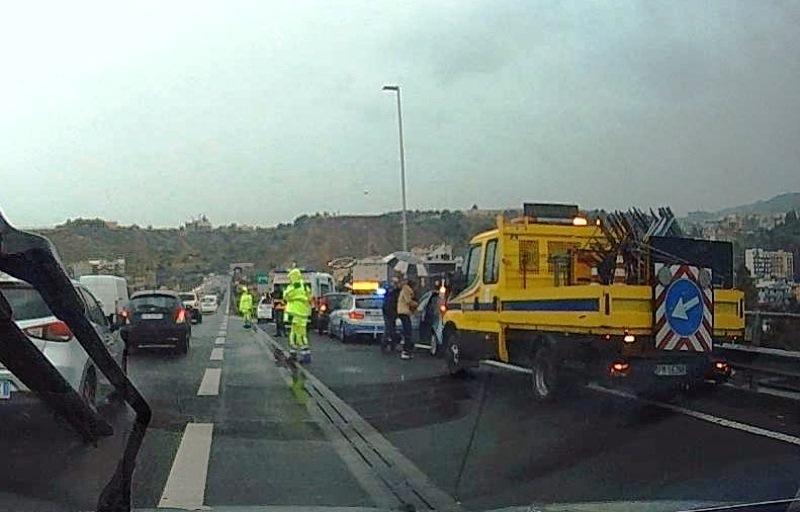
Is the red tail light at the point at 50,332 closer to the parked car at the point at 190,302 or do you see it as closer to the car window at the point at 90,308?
the car window at the point at 90,308

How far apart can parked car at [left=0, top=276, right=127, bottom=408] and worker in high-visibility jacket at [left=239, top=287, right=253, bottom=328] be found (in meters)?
19.1

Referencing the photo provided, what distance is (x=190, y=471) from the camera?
8398 millimetres

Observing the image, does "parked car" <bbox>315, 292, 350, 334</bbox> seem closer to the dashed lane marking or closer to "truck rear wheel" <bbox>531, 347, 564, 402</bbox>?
"truck rear wheel" <bbox>531, 347, 564, 402</bbox>

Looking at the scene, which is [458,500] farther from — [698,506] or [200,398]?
[200,398]

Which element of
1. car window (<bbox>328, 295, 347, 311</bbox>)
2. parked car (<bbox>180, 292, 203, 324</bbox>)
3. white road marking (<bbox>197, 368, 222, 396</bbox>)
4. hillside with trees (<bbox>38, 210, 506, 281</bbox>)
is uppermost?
hillside with trees (<bbox>38, 210, 506, 281</bbox>)

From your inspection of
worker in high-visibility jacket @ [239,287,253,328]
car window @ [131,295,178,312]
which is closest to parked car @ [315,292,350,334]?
worker in high-visibility jacket @ [239,287,253,328]

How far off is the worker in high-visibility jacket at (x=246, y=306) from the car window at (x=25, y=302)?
19459mm

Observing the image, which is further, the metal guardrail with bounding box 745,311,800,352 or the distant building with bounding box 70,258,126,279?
the metal guardrail with bounding box 745,311,800,352

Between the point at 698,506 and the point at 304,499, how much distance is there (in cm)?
355

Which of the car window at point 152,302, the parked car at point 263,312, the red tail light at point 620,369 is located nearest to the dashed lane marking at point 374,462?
the red tail light at point 620,369

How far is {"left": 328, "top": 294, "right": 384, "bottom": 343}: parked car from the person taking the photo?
88.5ft

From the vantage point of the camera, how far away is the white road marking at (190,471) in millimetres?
7227

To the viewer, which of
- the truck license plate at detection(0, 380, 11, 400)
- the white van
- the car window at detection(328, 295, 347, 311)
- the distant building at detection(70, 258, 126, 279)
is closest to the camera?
the truck license plate at detection(0, 380, 11, 400)

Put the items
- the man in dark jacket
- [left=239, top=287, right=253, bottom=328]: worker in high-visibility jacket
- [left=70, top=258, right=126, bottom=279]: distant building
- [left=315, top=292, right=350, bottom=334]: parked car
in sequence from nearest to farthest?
[left=70, top=258, right=126, bottom=279]: distant building, the man in dark jacket, [left=239, top=287, right=253, bottom=328]: worker in high-visibility jacket, [left=315, top=292, right=350, bottom=334]: parked car
